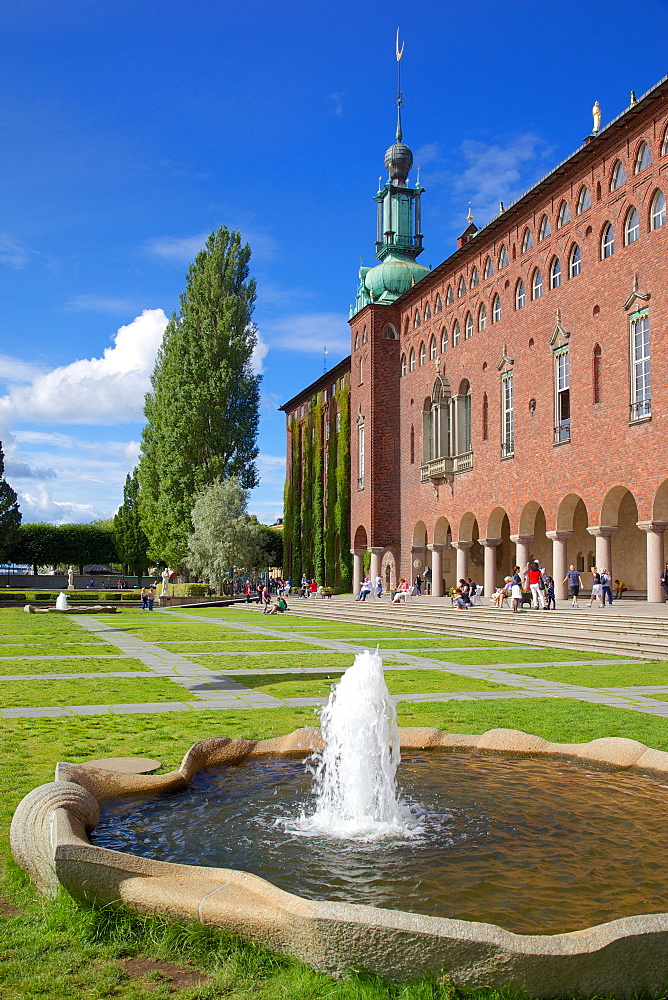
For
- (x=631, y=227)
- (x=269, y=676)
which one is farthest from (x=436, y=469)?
(x=269, y=676)

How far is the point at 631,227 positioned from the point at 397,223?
3039 centimetres

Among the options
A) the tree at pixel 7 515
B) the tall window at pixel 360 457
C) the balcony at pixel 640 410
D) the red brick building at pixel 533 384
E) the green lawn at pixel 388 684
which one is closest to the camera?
the green lawn at pixel 388 684

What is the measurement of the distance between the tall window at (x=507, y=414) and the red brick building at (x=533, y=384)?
0.10 metres

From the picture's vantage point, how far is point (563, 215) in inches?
1323

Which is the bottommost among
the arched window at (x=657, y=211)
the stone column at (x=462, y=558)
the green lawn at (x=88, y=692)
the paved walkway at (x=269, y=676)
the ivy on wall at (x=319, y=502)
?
the paved walkway at (x=269, y=676)

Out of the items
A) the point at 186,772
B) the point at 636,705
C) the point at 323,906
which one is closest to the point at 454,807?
the point at 186,772

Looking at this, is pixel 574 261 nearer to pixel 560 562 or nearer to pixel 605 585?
pixel 560 562

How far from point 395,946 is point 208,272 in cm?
5262

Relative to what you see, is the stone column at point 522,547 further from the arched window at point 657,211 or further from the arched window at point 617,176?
the arched window at point 617,176

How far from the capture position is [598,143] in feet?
99.3

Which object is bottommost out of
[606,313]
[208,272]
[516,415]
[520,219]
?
[516,415]

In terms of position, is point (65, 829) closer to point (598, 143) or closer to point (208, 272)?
point (598, 143)

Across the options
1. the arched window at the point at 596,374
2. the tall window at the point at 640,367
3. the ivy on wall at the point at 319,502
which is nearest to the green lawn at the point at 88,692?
the tall window at the point at 640,367

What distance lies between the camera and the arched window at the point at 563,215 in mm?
33156
